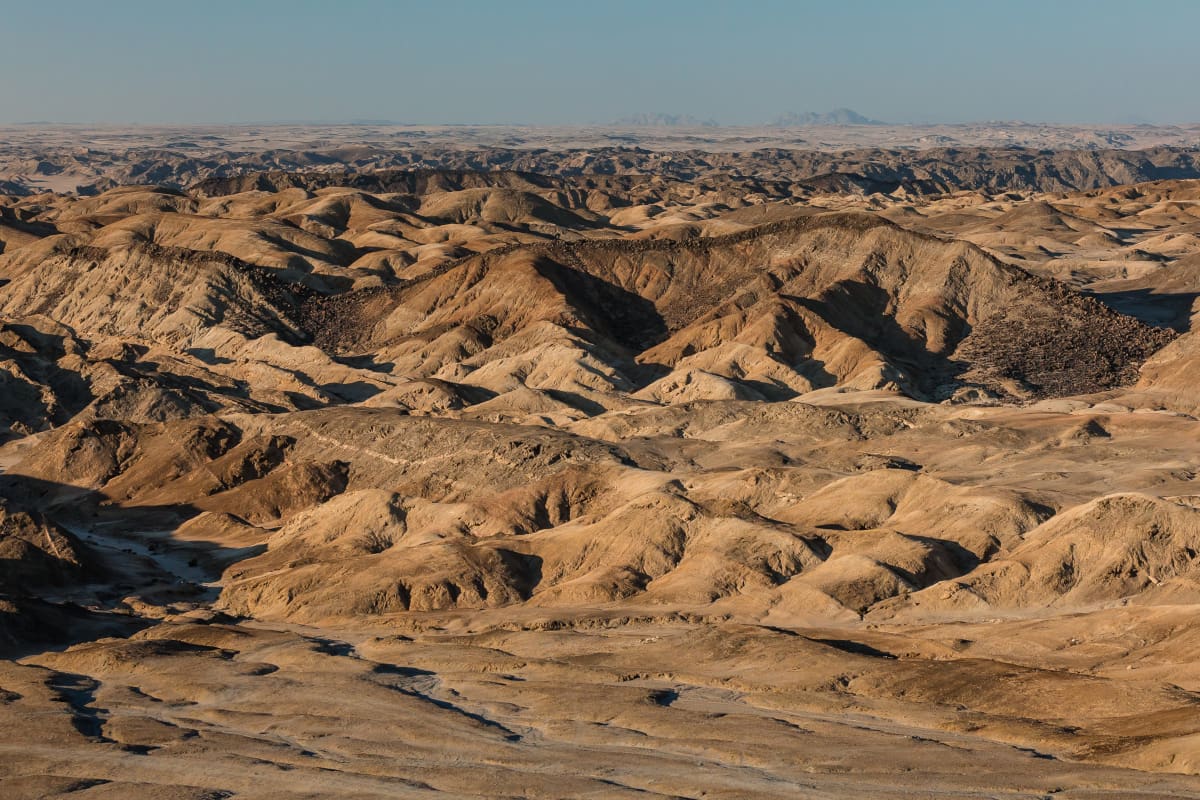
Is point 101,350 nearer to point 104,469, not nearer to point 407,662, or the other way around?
point 104,469

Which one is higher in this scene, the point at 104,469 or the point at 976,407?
the point at 976,407

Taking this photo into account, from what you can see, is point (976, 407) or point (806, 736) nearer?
point (806, 736)

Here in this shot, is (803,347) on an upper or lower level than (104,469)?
upper

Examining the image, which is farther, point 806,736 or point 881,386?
point 881,386

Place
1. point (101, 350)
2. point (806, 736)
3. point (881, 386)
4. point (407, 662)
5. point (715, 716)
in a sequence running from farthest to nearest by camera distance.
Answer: point (101, 350) < point (881, 386) < point (407, 662) < point (715, 716) < point (806, 736)

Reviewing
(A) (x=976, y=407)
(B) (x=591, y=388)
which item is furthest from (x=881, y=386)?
(B) (x=591, y=388)

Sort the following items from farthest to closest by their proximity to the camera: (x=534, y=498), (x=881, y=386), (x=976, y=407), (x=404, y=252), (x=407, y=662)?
(x=404, y=252)
(x=881, y=386)
(x=976, y=407)
(x=534, y=498)
(x=407, y=662)

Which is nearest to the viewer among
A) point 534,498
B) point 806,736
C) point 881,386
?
Answer: point 806,736

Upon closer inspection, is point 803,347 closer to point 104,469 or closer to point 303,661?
point 104,469

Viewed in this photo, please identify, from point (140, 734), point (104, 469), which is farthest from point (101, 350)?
point (140, 734)
